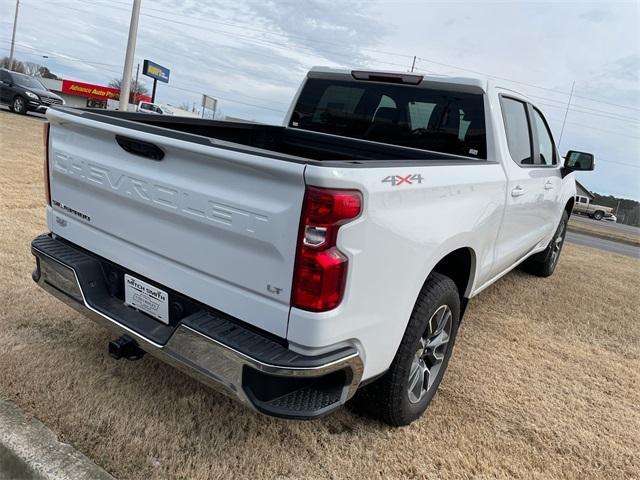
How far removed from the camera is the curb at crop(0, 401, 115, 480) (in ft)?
7.11

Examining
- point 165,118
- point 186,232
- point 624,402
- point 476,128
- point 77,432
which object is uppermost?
point 476,128

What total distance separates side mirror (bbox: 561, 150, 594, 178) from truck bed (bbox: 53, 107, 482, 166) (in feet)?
8.36

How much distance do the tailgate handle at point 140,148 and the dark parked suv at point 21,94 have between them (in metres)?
19.2

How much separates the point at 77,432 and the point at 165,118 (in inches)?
77.5

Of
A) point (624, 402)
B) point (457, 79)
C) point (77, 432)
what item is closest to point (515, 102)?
point (457, 79)

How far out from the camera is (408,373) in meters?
2.59

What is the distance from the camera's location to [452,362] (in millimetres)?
3721

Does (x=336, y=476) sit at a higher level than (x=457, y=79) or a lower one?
lower

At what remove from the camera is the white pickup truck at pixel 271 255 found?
1947 mm

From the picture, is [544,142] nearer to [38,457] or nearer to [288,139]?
[288,139]

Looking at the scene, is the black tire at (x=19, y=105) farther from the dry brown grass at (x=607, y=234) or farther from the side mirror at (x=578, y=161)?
the dry brown grass at (x=607, y=234)

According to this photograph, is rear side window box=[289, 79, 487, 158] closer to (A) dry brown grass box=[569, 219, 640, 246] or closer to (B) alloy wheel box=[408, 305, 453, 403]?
(B) alloy wheel box=[408, 305, 453, 403]

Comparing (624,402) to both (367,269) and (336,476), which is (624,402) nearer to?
(336,476)

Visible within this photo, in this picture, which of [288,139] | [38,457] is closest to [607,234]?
[288,139]
